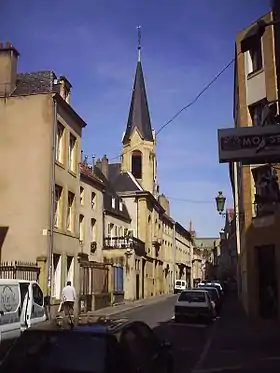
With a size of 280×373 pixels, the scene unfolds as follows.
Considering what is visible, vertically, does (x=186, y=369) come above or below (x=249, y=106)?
below

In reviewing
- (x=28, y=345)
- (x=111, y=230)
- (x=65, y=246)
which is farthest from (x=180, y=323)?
(x=111, y=230)

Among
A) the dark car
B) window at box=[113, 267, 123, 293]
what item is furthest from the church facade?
the dark car

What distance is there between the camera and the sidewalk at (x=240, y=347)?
1203 centimetres

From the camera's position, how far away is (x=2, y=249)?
2486 centimetres

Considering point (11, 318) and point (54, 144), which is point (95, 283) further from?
point (11, 318)

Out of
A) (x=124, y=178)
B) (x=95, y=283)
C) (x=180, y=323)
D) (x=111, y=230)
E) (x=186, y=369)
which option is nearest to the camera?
(x=186, y=369)

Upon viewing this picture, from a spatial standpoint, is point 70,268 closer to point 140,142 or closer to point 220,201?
point 220,201

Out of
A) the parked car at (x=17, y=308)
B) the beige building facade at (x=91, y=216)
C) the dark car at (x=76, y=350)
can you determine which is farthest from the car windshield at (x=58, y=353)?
the beige building facade at (x=91, y=216)

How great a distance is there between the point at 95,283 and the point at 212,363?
2036 centimetres

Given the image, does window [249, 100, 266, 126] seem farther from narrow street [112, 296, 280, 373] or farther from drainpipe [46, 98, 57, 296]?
drainpipe [46, 98, 57, 296]

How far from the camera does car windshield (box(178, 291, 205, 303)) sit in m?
24.7

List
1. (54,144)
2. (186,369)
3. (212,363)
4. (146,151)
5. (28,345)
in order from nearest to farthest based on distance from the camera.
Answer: (28,345) < (186,369) < (212,363) < (54,144) < (146,151)

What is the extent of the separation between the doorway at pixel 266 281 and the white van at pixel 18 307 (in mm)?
13033

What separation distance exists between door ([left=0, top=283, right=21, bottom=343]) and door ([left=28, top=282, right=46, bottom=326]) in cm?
48
